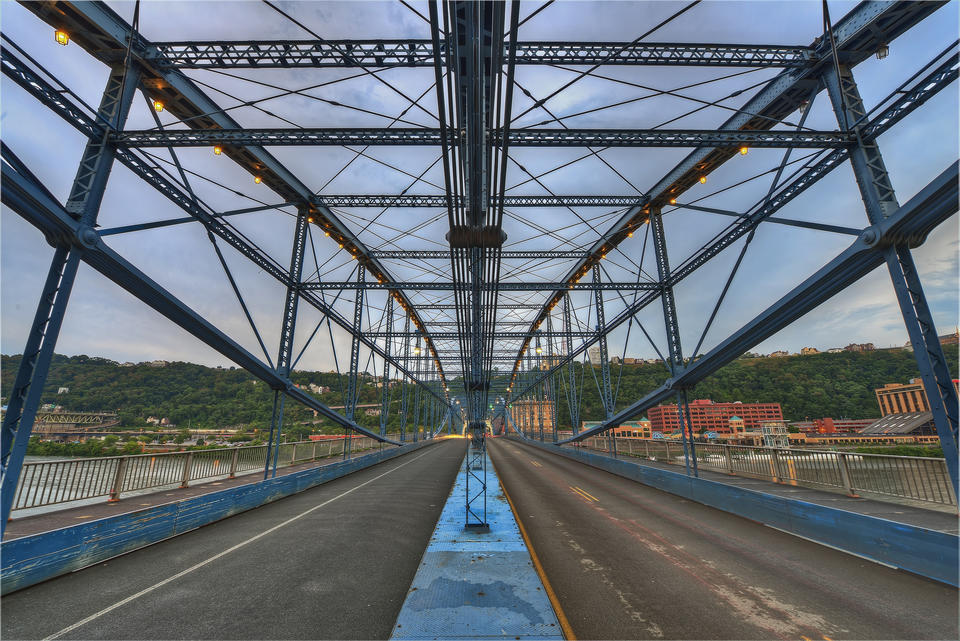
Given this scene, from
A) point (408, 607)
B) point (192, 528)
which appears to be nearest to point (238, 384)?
point (192, 528)

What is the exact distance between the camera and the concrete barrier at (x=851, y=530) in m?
5.56

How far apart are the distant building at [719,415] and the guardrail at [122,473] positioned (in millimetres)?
139652

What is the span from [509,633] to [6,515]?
29.3 feet

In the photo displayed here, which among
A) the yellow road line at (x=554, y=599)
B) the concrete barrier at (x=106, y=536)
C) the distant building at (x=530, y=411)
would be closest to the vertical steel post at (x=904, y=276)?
the yellow road line at (x=554, y=599)

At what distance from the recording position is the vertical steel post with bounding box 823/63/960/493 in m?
6.45

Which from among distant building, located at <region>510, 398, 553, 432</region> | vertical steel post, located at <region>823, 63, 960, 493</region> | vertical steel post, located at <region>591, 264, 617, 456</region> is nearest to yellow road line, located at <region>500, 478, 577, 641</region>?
vertical steel post, located at <region>823, 63, 960, 493</region>

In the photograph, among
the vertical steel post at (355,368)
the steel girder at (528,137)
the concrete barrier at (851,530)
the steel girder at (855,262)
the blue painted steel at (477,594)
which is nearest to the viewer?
the blue painted steel at (477,594)

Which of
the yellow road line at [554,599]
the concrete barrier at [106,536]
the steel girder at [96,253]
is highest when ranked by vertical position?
the steel girder at [96,253]

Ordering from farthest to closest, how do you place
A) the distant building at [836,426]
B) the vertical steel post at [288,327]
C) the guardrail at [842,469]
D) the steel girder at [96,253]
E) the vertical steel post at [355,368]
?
1. the distant building at [836,426]
2. the vertical steel post at [355,368]
3. the vertical steel post at [288,327]
4. the guardrail at [842,469]
5. the steel girder at [96,253]

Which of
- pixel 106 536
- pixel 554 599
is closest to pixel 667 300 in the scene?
pixel 554 599

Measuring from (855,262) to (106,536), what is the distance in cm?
1676

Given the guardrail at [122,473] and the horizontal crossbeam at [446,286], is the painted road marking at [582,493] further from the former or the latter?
the guardrail at [122,473]

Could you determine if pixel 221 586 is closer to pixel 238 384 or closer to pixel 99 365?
pixel 238 384

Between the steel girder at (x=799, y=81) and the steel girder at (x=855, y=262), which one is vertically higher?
the steel girder at (x=799, y=81)
